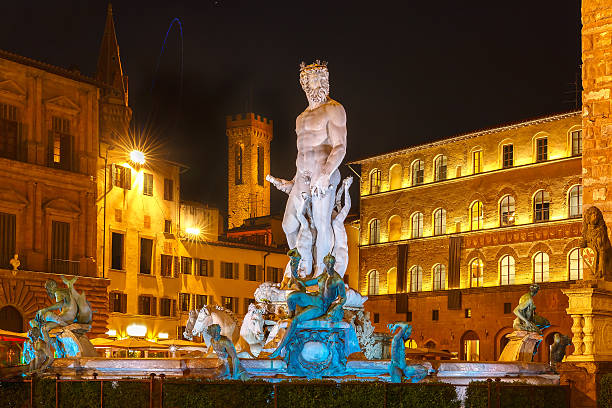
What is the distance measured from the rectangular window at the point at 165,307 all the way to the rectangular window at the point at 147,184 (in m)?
5.19

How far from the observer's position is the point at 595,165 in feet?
86.3

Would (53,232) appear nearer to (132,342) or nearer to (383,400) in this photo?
(132,342)

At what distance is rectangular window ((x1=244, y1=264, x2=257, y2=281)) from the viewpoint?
185 ft

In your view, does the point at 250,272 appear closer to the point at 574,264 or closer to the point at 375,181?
the point at 375,181

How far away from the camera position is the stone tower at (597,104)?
26.1 metres

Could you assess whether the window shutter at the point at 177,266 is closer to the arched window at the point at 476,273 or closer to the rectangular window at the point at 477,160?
the arched window at the point at 476,273

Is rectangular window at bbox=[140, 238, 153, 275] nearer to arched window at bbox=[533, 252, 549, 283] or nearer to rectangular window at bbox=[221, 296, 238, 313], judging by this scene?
rectangular window at bbox=[221, 296, 238, 313]

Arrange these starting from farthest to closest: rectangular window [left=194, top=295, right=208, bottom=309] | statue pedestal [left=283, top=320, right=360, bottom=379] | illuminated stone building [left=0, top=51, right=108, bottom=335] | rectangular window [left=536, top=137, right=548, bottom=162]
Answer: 1. rectangular window [left=536, top=137, right=548, bottom=162]
2. rectangular window [left=194, top=295, right=208, bottom=309]
3. illuminated stone building [left=0, top=51, right=108, bottom=335]
4. statue pedestal [left=283, top=320, right=360, bottom=379]

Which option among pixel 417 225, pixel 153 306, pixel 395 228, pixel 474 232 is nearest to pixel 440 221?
pixel 417 225

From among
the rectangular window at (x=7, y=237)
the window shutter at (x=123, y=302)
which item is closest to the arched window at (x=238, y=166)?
the window shutter at (x=123, y=302)

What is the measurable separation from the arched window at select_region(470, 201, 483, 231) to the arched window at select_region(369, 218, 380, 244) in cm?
680

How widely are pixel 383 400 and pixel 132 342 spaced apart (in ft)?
69.4

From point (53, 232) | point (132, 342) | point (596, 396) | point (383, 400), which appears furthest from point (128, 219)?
point (383, 400)

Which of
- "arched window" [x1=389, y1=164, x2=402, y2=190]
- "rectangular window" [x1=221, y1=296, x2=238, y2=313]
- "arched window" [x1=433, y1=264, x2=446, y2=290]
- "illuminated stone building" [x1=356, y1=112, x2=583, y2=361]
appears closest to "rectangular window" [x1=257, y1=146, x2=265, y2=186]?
"illuminated stone building" [x1=356, y1=112, x2=583, y2=361]
